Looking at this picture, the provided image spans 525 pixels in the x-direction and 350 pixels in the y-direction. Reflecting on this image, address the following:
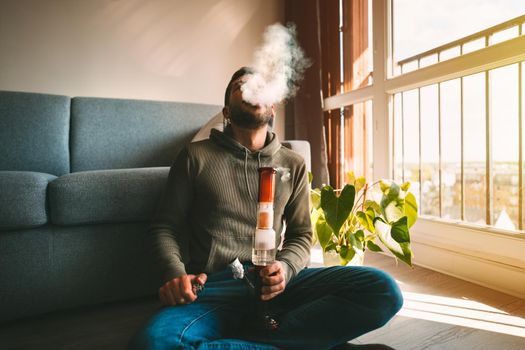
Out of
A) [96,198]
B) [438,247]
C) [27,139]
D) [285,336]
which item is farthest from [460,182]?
[27,139]

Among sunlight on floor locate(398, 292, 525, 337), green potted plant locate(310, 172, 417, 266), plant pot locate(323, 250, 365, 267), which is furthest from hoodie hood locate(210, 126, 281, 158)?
sunlight on floor locate(398, 292, 525, 337)

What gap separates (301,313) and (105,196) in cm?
84

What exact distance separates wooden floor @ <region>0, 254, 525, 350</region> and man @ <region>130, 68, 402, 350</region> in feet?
0.67

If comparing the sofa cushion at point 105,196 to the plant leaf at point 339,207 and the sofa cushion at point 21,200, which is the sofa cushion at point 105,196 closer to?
the sofa cushion at point 21,200

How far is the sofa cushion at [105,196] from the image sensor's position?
120 cm

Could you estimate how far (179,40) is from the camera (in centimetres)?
263

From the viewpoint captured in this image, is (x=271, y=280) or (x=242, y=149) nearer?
(x=271, y=280)

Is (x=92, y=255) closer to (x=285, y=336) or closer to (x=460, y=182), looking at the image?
(x=285, y=336)

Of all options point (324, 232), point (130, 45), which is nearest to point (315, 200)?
point (324, 232)

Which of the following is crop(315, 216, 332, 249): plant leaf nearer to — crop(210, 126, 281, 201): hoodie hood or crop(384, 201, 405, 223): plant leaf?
crop(384, 201, 405, 223): plant leaf

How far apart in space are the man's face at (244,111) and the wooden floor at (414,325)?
79cm

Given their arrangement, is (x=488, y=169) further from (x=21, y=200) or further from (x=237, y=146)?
(x=21, y=200)

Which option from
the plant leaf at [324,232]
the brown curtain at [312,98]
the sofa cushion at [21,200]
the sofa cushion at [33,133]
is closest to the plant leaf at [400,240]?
the plant leaf at [324,232]

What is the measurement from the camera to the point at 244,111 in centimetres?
106
